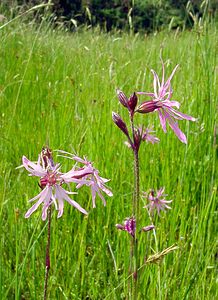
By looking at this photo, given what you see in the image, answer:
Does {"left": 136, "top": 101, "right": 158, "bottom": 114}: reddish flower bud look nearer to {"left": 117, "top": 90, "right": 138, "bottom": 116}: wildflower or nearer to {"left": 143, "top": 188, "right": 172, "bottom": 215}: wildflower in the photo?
{"left": 117, "top": 90, "right": 138, "bottom": 116}: wildflower

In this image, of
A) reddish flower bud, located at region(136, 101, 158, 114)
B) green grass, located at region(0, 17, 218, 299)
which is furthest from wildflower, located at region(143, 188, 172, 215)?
reddish flower bud, located at region(136, 101, 158, 114)

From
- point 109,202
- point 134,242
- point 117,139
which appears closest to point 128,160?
point 117,139

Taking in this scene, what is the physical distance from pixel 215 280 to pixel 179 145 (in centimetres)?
59

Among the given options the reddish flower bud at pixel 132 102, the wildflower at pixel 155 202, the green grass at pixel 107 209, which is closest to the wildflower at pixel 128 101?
the reddish flower bud at pixel 132 102

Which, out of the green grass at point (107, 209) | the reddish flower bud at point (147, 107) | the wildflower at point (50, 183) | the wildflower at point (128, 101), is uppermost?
the wildflower at point (128, 101)

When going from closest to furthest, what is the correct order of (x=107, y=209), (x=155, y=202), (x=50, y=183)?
(x=50, y=183), (x=155, y=202), (x=107, y=209)

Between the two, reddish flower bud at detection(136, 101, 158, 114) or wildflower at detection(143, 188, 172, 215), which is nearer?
reddish flower bud at detection(136, 101, 158, 114)

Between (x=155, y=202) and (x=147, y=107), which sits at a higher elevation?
(x=147, y=107)

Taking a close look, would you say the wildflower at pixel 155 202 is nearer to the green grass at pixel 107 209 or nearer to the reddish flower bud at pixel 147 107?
the green grass at pixel 107 209

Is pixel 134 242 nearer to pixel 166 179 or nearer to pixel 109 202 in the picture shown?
pixel 109 202

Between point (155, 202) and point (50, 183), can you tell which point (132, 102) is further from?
point (155, 202)

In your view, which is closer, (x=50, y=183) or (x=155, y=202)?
(x=50, y=183)

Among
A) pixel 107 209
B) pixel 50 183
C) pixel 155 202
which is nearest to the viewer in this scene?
pixel 50 183

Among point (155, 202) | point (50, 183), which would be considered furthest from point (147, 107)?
point (155, 202)
